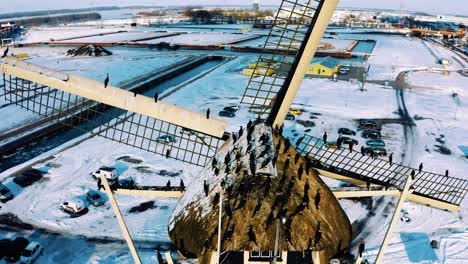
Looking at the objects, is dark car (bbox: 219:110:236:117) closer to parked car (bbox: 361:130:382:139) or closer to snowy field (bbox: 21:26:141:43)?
parked car (bbox: 361:130:382:139)

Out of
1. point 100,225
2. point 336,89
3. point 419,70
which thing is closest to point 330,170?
point 100,225

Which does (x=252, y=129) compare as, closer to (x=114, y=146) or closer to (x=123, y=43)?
(x=114, y=146)

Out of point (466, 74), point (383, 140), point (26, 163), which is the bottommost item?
point (26, 163)

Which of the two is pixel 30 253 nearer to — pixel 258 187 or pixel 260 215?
pixel 258 187

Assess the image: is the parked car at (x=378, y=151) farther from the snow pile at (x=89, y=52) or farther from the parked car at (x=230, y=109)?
the snow pile at (x=89, y=52)

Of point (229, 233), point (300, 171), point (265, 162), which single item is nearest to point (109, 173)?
point (265, 162)
